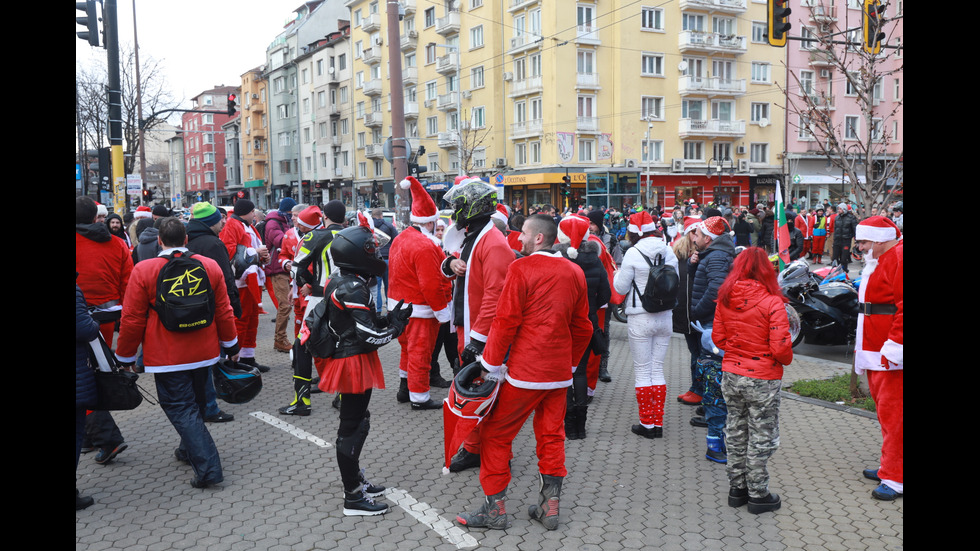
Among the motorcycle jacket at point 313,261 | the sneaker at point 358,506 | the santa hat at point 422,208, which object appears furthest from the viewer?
the santa hat at point 422,208

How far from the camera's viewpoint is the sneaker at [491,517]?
13.9 ft

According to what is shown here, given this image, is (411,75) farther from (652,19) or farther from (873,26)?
(873,26)

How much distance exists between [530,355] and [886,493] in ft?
8.79

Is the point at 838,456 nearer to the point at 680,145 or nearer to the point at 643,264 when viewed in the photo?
the point at 643,264

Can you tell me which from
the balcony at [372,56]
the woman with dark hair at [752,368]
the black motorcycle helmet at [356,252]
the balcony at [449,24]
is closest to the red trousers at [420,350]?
the black motorcycle helmet at [356,252]

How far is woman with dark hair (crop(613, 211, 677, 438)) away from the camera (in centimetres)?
600

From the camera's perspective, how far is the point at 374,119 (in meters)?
53.1

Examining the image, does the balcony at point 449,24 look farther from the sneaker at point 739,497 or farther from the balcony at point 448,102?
the sneaker at point 739,497

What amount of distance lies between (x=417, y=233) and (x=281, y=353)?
13.2 ft

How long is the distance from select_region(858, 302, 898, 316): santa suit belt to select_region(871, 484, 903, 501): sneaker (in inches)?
46.4

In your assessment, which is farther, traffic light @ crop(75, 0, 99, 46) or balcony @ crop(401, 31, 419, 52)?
balcony @ crop(401, 31, 419, 52)

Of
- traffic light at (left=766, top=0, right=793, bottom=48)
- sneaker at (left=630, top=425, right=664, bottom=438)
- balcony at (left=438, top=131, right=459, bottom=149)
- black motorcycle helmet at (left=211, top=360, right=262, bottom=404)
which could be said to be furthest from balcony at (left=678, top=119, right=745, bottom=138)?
black motorcycle helmet at (left=211, top=360, right=262, bottom=404)

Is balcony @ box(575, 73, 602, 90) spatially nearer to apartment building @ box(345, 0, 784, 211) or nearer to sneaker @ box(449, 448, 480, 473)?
apartment building @ box(345, 0, 784, 211)

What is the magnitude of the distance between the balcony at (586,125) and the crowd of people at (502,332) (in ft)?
111
